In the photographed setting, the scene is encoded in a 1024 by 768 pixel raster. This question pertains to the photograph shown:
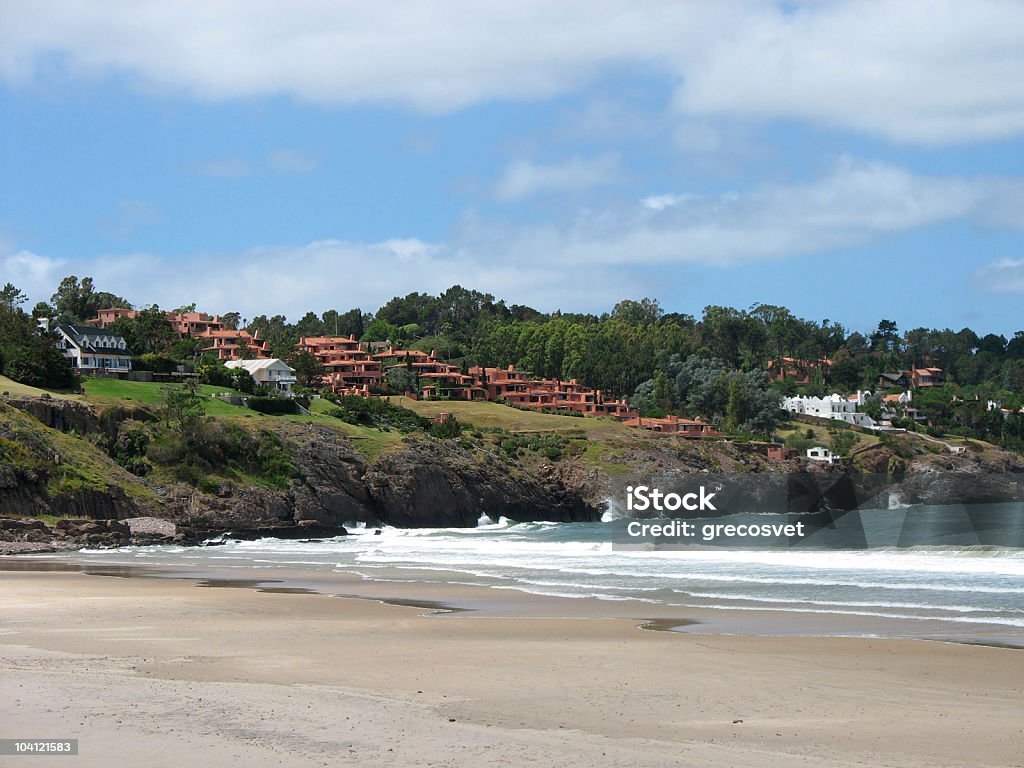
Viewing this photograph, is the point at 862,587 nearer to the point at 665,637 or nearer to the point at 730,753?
the point at 665,637

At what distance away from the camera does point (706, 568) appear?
A: 41.5 meters

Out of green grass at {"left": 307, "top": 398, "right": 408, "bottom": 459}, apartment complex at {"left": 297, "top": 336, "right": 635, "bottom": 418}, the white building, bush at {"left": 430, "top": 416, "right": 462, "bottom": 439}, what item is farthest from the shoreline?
the white building

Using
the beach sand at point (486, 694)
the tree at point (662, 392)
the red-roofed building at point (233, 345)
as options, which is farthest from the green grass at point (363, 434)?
the beach sand at point (486, 694)

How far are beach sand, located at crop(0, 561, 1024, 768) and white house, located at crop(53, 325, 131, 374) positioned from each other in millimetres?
82882

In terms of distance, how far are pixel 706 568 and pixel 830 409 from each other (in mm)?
125097

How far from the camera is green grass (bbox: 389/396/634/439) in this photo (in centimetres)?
12088

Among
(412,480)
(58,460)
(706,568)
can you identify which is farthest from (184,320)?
(706,568)

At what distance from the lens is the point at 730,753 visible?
11875 millimetres

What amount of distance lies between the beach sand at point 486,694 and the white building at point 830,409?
460 ft

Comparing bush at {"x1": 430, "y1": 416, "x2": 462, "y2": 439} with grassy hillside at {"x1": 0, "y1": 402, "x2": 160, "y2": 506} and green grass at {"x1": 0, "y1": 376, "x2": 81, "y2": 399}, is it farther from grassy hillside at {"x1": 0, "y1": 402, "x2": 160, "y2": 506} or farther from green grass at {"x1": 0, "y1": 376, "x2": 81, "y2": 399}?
grassy hillside at {"x1": 0, "y1": 402, "x2": 160, "y2": 506}

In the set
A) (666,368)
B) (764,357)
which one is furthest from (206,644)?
(764,357)

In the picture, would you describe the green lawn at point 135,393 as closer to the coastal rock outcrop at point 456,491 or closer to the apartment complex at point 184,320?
the coastal rock outcrop at point 456,491

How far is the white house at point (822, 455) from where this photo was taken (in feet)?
441

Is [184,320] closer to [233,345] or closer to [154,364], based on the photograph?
[233,345]
